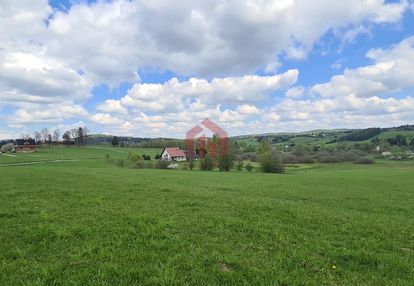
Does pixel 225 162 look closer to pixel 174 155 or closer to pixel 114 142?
pixel 174 155

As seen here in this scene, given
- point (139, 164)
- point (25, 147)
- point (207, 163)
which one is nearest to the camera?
point (207, 163)

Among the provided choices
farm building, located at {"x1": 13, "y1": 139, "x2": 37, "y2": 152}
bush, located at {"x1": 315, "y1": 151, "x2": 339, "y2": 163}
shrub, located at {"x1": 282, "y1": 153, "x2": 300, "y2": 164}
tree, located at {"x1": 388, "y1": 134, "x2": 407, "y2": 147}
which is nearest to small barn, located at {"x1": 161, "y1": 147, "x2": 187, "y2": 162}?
shrub, located at {"x1": 282, "y1": 153, "x2": 300, "y2": 164}

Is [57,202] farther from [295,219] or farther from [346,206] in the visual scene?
[346,206]

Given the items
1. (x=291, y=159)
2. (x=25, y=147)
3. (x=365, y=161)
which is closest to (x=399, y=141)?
(x=365, y=161)

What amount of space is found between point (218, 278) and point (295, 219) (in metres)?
6.03

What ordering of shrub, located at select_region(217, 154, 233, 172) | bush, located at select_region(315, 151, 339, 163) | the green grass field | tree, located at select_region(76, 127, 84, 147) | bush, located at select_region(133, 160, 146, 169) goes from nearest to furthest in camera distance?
1. the green grass field
2. shrub, located at select_region(217, 154, 233, 172)
3. bush, located at select_region(133, 160, 146, 169)
4. bush, located at select_region(315, 151, 339, 163)
5. tree, located at select_region(76, 127, 84, 147)

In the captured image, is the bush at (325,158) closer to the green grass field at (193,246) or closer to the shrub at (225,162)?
the shrub at (225,162)

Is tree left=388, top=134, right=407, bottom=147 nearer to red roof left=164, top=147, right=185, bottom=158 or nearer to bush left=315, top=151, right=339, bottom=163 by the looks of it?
bush left=315, top=151, right=339, bottom=163

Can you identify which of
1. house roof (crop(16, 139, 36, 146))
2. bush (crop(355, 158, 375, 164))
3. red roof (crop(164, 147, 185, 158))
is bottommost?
bush (crop(355, 158, 375, 164))

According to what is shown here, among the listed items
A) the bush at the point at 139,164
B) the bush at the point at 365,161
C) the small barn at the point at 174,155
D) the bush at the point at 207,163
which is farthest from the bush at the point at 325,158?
the bush at the point at 139,164

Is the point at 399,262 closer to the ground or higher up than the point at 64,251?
closer to the ground

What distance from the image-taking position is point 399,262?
7129 millimetres

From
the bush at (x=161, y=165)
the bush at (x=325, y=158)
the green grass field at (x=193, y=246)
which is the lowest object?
the bush at (x=325, y=158)

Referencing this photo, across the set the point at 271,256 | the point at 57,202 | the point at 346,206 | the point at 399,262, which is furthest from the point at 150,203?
the point at 346,206
